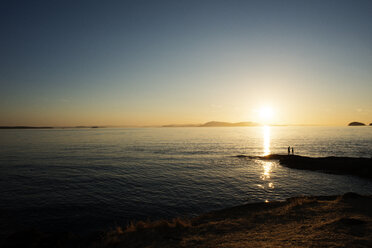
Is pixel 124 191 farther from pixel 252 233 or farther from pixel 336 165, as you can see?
pixel 336 165

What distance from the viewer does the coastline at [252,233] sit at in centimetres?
1016

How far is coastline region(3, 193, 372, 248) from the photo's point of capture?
10.2 m

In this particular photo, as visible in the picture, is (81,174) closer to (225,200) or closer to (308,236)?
(225,200)

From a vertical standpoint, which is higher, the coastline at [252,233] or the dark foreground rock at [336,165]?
the coastline at [252,233]

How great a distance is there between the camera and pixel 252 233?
11.6 metres

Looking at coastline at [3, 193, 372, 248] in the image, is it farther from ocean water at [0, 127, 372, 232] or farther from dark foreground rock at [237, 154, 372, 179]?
dark foreground rock at [237, 154, 372, 179]

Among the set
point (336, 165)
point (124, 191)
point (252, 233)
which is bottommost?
point (124, 191)

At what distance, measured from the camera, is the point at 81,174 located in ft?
111

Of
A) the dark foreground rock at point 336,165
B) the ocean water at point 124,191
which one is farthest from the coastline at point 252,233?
the dark foreground rock at point 336,165

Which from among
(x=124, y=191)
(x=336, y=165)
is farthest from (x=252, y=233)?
(x=336, y=165)

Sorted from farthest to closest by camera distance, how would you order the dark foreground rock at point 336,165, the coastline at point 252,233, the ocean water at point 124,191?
1. the dark foreground rock at point 336,165
2. the ocean water at point 124,191
3. the coastline at point 252,233

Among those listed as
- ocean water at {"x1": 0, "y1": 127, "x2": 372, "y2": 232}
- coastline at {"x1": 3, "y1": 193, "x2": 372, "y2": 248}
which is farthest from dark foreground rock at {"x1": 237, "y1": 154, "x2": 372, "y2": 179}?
coastline at {"x1": 3, "y1": 193, "x2": 372, "y2": 248}

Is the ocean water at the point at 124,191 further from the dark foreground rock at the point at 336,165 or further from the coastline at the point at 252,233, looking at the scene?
the coastline at the point at 252,233

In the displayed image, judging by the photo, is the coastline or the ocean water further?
the ocean water
